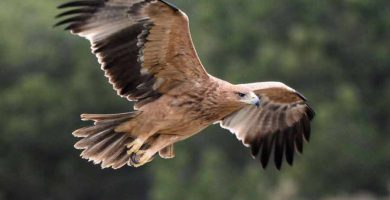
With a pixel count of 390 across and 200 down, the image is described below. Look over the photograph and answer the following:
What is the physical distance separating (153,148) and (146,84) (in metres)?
0.65

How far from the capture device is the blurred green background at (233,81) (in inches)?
1063

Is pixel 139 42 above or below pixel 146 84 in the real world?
above

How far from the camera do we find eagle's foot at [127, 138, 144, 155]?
405 inches

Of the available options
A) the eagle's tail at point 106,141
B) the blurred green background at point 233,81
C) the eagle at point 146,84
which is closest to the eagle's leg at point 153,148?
the eagle at point 146,84

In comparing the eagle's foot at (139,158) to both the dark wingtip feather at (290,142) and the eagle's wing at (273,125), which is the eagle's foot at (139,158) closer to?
the eagle's wing at (273,125)

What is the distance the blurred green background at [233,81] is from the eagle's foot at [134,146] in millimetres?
15739

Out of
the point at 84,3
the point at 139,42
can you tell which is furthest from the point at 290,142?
the point at 84,3

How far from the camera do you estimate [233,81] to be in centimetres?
2708

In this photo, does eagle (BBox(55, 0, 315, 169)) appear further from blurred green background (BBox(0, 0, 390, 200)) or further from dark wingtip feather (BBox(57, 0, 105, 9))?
blurred green background (BBox(0, 0, 390, 200))

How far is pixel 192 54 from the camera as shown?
9.85 meters

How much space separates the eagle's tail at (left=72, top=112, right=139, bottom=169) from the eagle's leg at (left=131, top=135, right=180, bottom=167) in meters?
0.10

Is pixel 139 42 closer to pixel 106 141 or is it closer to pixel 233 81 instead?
pixel 106 141

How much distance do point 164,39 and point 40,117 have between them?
18.2 metres

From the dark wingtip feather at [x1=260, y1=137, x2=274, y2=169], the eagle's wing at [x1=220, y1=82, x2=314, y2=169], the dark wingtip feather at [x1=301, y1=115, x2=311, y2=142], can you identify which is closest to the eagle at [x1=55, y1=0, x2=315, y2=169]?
the eagle's wing at [x1=220, y1=82, x2=314, y2=169]
